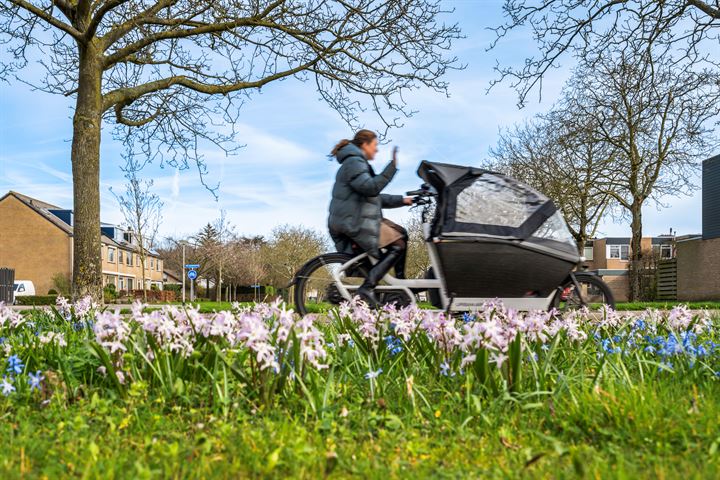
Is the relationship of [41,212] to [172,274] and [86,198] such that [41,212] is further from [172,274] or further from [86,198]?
[86,198]

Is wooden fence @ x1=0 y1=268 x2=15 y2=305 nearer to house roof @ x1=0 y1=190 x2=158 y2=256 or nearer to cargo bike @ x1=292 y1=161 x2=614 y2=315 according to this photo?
cargo bike @ x1=292 y1=161 x2=614 y2=315

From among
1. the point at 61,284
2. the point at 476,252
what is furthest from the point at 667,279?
the point at 61,284

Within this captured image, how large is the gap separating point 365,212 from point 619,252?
198 ft

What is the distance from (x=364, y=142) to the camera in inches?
242

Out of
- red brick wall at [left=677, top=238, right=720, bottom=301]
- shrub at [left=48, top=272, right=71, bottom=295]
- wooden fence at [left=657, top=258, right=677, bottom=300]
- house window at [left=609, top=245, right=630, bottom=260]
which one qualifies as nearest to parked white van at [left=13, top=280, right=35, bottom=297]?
shrub at [left=48, top=272, right=71, bottom=295]

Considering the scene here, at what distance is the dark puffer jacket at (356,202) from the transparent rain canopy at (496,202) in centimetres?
86

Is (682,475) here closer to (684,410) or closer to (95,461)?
(684,410)

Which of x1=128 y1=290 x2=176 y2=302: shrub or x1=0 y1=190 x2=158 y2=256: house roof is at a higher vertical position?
x1=0 y1=190 x2=158 y2=256: house roof

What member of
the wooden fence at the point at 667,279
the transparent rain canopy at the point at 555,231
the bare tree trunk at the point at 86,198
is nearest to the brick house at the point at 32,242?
the wooden fence at the point at 667,279

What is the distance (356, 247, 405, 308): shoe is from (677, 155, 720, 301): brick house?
1212 inches

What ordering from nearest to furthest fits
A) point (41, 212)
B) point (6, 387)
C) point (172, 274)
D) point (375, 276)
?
point (6, 387) < point (375, 276) < point (41, 212) < point (172, 274)

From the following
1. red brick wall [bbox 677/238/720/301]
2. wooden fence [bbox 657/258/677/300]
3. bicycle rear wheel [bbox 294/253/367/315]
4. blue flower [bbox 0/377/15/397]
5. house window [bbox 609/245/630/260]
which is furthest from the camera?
house window [bbox 609/245/630/260]

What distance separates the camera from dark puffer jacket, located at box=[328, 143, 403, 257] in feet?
18.9

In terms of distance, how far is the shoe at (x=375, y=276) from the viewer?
5.91 m
